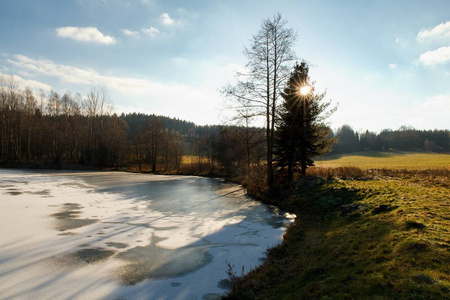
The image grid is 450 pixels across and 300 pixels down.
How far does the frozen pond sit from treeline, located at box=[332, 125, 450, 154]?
2987 inches

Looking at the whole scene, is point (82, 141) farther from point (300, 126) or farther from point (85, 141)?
point (300, 126)

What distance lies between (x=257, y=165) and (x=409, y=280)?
1667cm

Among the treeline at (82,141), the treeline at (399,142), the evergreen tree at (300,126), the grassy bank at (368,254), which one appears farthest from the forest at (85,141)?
the treeline at (399,142)

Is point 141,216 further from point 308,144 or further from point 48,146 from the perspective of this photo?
point 48,146

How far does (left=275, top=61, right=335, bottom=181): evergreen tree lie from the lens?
15.7m

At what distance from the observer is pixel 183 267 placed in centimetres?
575

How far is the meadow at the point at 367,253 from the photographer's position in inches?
137

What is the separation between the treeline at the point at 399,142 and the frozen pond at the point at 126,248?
75.9 meters

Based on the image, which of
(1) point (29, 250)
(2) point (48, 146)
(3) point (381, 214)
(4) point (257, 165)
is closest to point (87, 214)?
(1) point (29, 250)

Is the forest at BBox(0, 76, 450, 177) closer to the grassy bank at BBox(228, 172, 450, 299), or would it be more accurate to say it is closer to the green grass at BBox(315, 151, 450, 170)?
the green grass at BBox(315, 151, 450, 170)

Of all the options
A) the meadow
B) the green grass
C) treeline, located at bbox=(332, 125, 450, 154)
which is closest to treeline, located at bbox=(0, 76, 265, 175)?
the green grass

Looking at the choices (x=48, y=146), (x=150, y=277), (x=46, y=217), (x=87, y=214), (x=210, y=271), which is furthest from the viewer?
(x=48, y=146)

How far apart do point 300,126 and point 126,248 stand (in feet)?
41.9

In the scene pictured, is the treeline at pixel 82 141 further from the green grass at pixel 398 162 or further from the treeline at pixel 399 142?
the treeline at pixel 399 142
